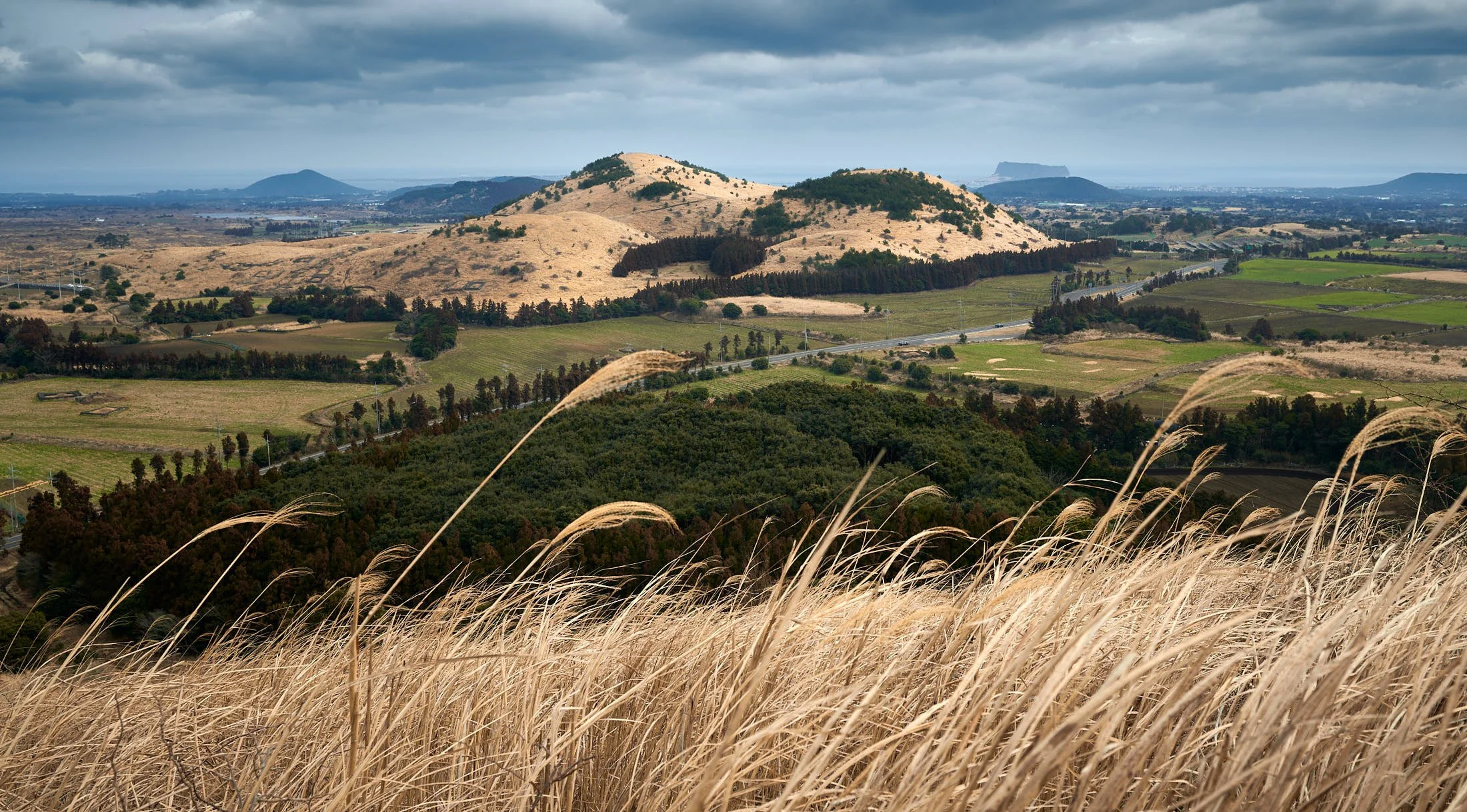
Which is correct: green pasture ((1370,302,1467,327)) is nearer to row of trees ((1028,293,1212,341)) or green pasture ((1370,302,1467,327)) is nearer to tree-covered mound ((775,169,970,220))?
row of trees ((1028,293,1212,341))

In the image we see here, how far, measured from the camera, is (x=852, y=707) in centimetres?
436

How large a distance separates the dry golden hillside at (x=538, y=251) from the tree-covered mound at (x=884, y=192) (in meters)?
2.53

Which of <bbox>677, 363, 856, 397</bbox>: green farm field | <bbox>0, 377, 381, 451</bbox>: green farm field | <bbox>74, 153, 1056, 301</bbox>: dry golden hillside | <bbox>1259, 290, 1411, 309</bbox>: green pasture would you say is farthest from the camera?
<bbox>74, 153, 1056, 301</bbox>: dry golden hillside

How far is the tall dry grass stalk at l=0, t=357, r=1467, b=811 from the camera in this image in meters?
2.84

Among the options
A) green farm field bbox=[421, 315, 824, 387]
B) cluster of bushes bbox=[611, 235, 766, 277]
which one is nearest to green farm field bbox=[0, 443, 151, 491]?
green farm field bbox=[421, 315, 824, 387]

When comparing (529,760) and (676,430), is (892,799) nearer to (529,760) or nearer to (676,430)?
(529,760)

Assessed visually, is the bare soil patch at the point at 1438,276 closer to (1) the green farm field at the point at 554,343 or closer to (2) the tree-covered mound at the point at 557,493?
(1) the green farm field at the point at 554,343

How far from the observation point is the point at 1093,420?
5353 centimetres

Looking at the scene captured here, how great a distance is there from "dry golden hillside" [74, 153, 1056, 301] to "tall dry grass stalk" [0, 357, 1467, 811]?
122m

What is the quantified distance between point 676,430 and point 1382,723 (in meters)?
39.8

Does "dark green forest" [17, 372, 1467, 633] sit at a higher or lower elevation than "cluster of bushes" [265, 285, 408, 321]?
lower

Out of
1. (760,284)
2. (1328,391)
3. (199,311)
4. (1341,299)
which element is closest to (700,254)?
(760,284)

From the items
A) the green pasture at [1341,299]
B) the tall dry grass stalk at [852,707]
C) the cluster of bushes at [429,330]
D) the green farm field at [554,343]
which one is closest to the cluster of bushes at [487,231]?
the cluster of bushes at [429,330]

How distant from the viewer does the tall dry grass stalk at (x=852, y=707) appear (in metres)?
2.84
